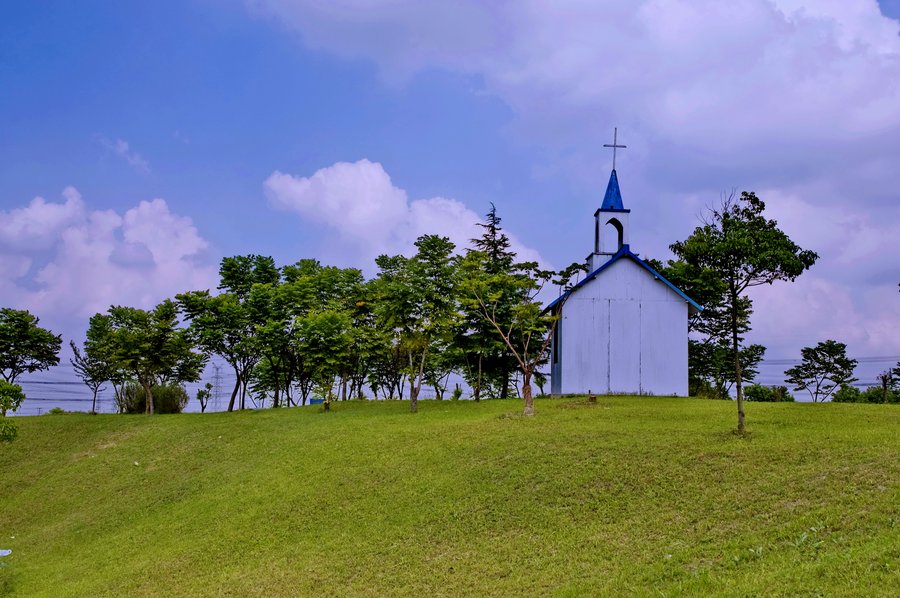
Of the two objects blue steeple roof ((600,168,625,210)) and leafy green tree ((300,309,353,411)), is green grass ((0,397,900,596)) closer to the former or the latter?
leafy green tree ((300,309,353,411))

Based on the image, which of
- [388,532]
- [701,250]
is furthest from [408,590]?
[701,250]

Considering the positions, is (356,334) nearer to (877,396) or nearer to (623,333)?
(623,333)

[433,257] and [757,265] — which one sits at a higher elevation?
[433,257]

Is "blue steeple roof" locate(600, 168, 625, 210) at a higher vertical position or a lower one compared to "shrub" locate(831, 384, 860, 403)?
higher

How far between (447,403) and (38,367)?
25.8m

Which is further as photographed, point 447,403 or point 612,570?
point 447,403

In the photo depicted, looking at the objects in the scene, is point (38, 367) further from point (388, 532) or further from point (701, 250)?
point (701, 250)

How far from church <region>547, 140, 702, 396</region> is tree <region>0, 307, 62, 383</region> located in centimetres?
2961

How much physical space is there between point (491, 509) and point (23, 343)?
35.2 m

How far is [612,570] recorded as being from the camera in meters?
10.6

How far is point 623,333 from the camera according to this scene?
103 ft

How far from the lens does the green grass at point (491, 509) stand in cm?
1026

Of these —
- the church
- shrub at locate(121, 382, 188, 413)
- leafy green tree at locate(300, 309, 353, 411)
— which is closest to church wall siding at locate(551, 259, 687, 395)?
the church

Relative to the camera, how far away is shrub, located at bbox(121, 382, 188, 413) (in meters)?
40.6
